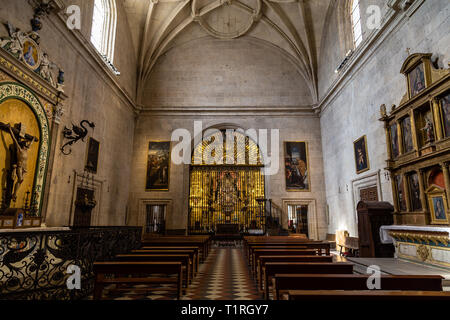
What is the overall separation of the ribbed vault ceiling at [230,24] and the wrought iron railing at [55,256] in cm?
1349

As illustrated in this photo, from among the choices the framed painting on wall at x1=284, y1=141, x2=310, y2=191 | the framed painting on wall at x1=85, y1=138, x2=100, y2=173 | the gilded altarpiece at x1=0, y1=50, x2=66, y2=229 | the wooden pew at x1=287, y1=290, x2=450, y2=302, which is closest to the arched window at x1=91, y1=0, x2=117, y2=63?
the framed painting on wall at x1=85, y1=138, x2=100, y2=173

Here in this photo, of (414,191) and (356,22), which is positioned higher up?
(356,22)

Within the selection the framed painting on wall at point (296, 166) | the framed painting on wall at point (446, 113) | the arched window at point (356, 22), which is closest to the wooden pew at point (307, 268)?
the framed painting on wall at point (446, 113)

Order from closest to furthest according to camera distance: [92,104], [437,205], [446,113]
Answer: [446,113]
[437,205]
[92,104]

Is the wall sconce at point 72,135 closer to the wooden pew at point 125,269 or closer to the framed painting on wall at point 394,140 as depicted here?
the wooden pew at point 125,269

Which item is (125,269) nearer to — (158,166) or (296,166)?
(158,166)

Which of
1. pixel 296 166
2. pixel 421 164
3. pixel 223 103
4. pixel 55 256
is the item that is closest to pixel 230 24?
pixel 223 103

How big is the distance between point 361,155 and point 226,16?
1210 centimetres

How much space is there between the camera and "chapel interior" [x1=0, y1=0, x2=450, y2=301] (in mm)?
5125

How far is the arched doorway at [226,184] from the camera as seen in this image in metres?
17.1

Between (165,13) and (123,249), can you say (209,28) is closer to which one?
(165,13)

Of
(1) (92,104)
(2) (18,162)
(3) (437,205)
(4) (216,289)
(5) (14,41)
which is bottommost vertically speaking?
(4) (216,289)

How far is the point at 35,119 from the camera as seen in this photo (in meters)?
8.51
